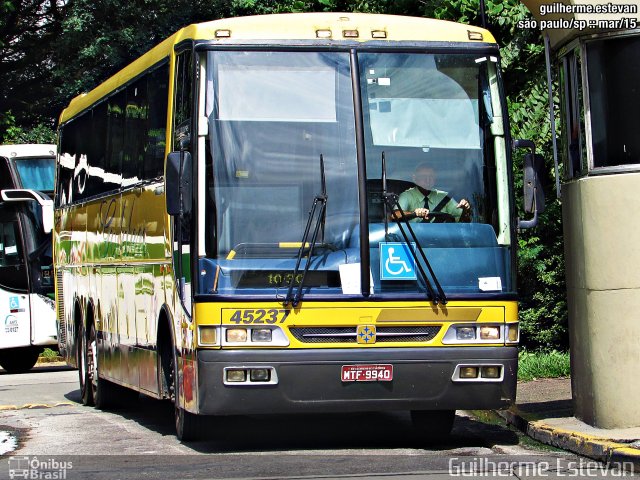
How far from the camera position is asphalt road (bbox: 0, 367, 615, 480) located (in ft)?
31.7

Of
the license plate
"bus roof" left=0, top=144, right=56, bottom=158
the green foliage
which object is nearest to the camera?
the license plate

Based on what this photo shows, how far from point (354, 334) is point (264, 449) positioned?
134 cm

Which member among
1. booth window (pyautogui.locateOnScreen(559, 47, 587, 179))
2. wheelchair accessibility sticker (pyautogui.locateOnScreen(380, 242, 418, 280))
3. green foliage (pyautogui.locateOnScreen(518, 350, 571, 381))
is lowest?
green foliage (pyautogui.locateOnScreen(518, 350, 571, 381))

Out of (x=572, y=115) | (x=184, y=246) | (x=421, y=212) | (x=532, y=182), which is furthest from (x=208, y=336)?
(x=572, y=115)

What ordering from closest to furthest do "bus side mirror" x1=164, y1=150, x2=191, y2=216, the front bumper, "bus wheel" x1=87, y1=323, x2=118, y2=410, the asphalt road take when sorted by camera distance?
the asphalt road < the front bumper < "bus side mirror" x1=164, y1=150, x2=191, y2=216 < "bus wheel" x1=87, y1=323, x2=118, y2=410

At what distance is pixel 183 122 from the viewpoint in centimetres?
1113

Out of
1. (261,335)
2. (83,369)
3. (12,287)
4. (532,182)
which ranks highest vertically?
(532,182)

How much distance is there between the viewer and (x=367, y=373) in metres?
10.6

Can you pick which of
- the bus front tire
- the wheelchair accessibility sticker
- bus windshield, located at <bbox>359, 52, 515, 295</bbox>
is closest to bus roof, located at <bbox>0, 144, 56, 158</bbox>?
the bus front tire

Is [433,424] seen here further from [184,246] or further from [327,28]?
[327,28]

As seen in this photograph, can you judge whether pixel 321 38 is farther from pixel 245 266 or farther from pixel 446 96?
pixel 245 266

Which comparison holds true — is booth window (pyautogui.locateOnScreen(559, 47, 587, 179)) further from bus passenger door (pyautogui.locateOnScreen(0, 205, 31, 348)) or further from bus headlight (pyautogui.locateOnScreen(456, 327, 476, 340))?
bus passenger door (pyautogui.locateOnScreen(0, 205, 31, 348))

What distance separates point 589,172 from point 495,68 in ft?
3.82

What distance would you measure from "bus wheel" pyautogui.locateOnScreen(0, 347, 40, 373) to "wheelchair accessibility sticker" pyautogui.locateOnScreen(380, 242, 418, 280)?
15.5m
